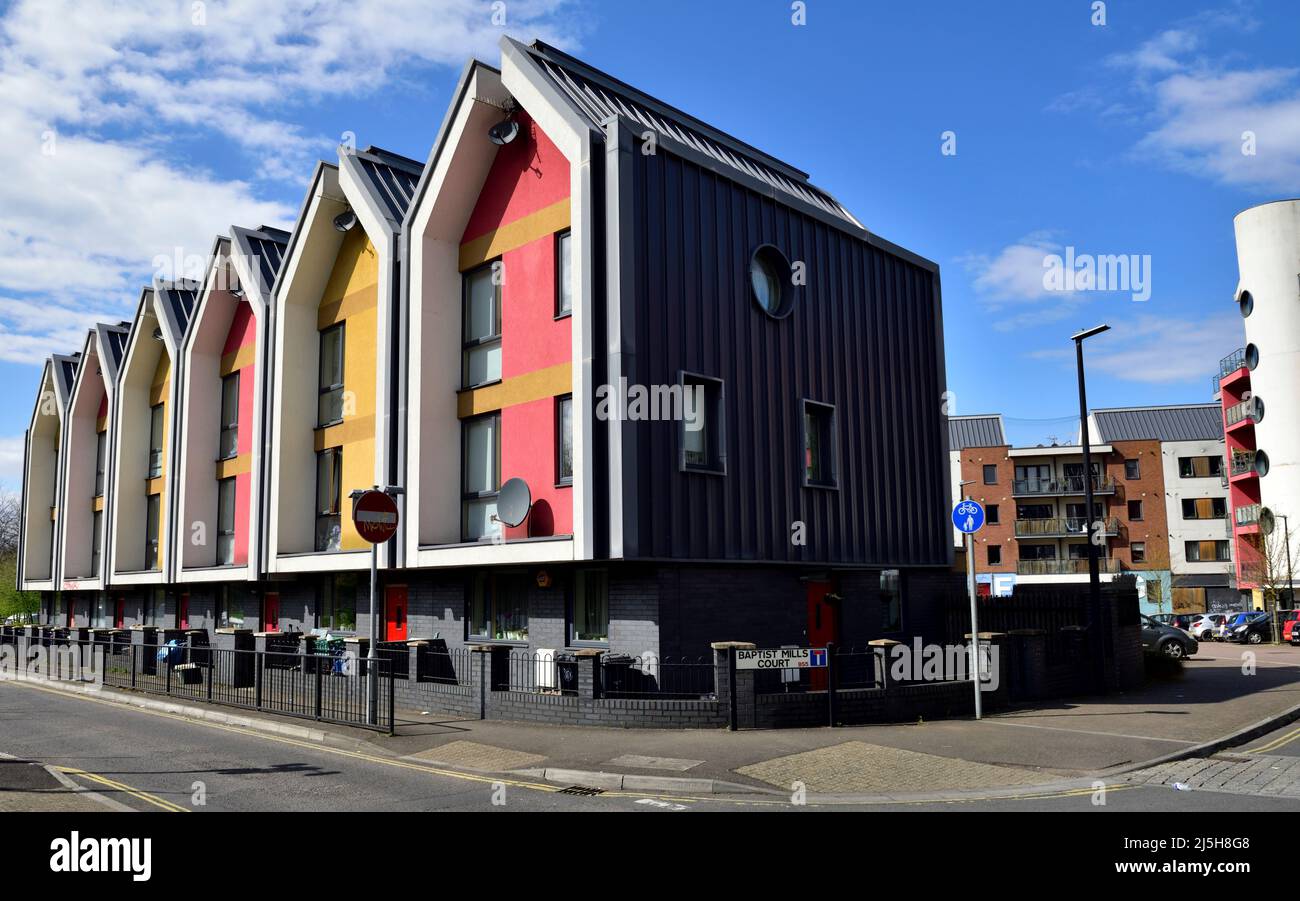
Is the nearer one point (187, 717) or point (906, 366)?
point (187, 717)

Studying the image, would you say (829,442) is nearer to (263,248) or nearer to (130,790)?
(130,790)

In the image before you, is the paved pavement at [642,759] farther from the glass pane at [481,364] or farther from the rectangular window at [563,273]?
the rectangular window at [563,273]

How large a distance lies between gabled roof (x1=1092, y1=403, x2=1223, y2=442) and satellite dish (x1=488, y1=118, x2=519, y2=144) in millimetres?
69707

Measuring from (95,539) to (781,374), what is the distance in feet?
103

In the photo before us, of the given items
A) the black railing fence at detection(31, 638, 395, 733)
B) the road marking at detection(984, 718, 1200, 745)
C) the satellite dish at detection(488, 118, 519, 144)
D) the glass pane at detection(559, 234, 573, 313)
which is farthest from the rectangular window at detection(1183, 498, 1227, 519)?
the black railing fence at detection(31, 638, 395, 733)

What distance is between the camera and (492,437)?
2050cm

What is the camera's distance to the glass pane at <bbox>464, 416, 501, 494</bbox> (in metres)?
20.5

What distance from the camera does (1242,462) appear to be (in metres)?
61.9

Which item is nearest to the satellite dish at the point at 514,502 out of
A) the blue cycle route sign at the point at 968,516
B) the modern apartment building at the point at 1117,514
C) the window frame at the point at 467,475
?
the window frame at the point at 467,475

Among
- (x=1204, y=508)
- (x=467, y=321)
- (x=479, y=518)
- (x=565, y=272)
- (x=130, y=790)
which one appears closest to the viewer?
(x=130, y=790)

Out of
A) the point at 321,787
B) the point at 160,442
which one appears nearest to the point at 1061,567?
the point at 160,442
